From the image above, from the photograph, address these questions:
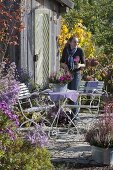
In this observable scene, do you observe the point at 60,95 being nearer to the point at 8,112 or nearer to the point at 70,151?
the point at 70,151

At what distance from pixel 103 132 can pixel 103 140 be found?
4.3 inches

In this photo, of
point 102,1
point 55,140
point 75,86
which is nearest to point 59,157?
point 55,140

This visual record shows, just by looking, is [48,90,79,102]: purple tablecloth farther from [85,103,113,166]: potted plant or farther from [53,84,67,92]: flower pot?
[85,103,113,166]: potted plant

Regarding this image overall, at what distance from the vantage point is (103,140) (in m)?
6.76

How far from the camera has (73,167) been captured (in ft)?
21.9

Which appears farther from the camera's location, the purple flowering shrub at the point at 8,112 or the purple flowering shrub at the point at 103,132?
the purple flowering shrub at the point at 103,132

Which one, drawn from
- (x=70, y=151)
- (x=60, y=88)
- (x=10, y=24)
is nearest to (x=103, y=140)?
(x=70, y=151)

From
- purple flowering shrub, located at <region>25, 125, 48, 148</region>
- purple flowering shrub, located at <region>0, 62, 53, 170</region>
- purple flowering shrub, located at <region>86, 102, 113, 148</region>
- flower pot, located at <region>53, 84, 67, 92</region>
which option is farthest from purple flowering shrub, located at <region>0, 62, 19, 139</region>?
flower pot, located at <region>53, 84, 67, 92</region>

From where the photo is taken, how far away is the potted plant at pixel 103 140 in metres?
6.74

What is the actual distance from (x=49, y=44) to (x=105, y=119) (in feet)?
18.8

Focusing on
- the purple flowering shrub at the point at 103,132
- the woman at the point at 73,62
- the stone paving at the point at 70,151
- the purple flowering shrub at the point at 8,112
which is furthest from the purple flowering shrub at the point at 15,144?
the woman at the point at 73,62

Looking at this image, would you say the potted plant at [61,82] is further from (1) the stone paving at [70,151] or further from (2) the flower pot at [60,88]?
(1) the stone paving at [70,151]

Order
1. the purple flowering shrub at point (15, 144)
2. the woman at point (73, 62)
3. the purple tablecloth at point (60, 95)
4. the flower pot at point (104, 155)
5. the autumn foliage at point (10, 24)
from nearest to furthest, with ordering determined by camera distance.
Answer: the purple flowering shrub at point (15, 144), the flower pot at point (104, 155), the purple tablecloth at point (60, 95), the autumn foliage at point (10, 24), the woman at point (73, 62)

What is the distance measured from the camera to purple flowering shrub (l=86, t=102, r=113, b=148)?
22.2 feet
